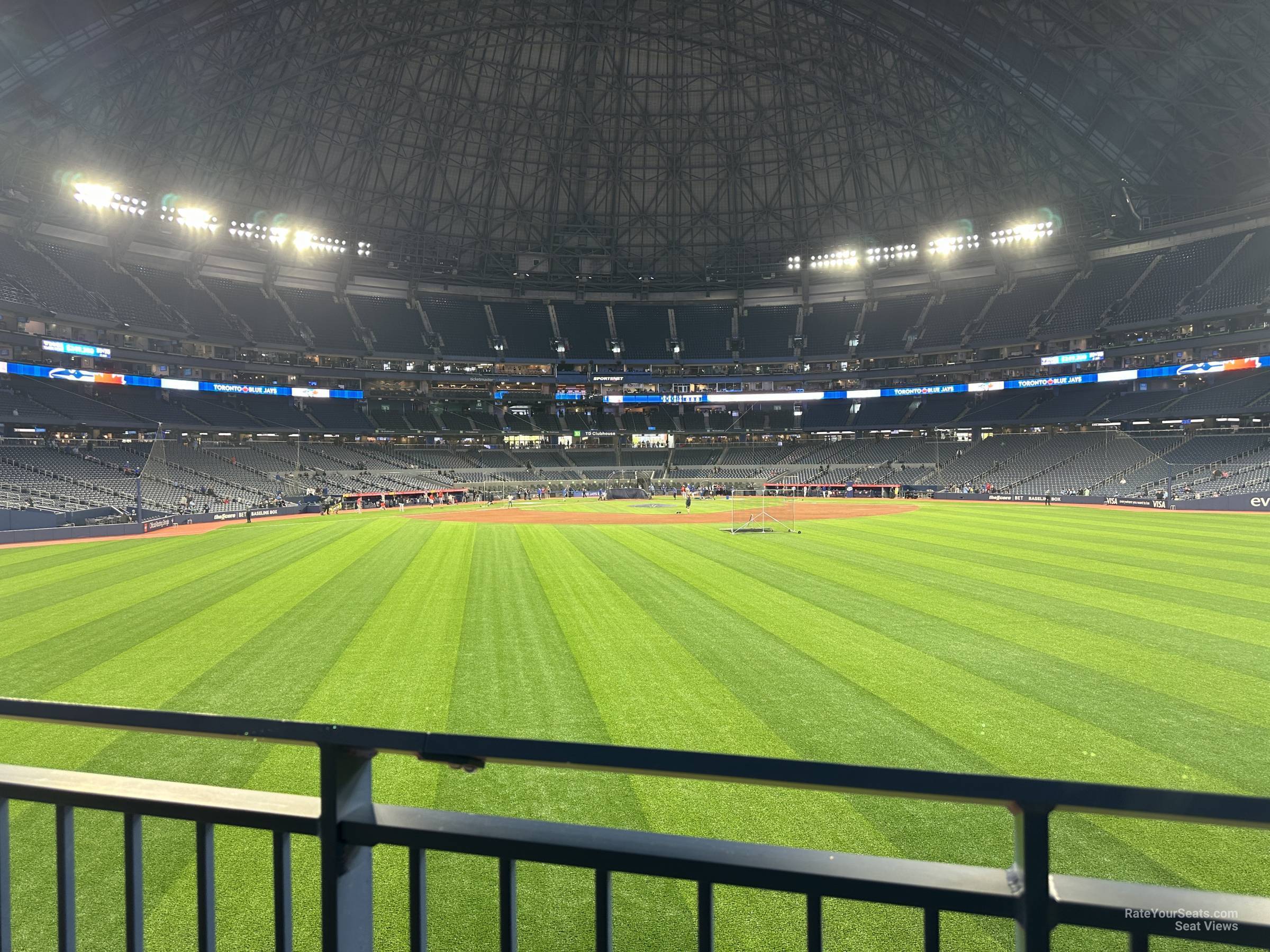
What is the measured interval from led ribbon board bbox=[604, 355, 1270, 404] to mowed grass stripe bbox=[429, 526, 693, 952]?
73.3m

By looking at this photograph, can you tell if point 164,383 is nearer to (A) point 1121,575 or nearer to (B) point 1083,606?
(B) point 1083,606

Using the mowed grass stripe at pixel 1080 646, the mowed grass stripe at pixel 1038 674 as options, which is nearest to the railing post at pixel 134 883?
the mowed grass stripe at pixel 1038 674

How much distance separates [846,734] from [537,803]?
152 inches

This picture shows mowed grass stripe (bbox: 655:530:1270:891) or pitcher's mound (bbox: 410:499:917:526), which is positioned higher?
pitcher's mound (bbox: 410:499:917:526)

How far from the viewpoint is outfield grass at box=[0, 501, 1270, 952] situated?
4.96 m

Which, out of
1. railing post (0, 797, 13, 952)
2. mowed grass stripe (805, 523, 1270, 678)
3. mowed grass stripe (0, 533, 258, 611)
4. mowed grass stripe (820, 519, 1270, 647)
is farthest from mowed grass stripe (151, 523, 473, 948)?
mowed grass stripe (820, 519, 1270, 647)

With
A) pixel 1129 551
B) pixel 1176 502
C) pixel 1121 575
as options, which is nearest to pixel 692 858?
pixel 1121 575

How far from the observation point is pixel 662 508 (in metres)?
51.2

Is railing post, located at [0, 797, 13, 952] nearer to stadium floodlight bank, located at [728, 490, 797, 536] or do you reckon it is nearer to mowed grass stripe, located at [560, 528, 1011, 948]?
mowed grass stripe, located at [560, 528, 1011, 948]

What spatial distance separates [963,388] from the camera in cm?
7525

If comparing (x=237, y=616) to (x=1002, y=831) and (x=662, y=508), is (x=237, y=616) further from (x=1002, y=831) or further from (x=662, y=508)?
(x=662, y=508)

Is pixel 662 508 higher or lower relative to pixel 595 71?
lower

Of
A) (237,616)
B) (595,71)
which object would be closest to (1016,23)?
(595,71)

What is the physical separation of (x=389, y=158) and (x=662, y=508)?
50.6 metres
